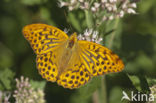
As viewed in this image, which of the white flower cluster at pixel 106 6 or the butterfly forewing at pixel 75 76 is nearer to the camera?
the butterfly forewing at pixel 75 76

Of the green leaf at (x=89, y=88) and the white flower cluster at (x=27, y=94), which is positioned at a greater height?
the green leaf at (x=89, y=88)

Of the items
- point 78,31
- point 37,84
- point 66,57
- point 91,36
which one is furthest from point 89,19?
point 37,84

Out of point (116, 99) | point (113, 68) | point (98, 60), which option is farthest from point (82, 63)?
point (116, 99)

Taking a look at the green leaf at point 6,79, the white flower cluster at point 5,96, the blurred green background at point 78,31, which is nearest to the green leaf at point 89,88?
the blurred green background at point 78,31

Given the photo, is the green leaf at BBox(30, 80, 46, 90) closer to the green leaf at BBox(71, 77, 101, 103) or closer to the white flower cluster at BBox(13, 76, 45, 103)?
the white flower cluster at BBox(13, 76, 45, 103)

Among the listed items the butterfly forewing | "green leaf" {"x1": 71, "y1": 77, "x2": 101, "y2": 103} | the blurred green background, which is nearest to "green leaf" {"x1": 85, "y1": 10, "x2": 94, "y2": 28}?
the blurred green background

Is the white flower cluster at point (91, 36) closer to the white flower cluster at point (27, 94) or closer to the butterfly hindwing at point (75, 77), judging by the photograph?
the butterfly hindwing at point (75, 77)
